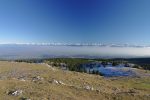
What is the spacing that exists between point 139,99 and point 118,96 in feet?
11.1

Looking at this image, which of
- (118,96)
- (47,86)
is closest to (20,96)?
(47,86)

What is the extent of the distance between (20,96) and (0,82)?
8487 mm

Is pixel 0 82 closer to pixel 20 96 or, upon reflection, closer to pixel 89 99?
pixel 20 96

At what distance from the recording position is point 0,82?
125ft

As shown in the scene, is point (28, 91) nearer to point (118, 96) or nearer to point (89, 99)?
point (89, 99)

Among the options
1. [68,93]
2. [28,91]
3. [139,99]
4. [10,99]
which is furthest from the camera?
[139,99]

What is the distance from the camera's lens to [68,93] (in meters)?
35.0

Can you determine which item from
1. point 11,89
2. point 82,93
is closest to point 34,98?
point 11,89

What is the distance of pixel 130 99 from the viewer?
37.0 metres

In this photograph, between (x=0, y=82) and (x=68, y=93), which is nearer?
(x=68, y=93)

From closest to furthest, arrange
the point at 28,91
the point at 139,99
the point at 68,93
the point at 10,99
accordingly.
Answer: the point at 10,99, the point at 28,91, the point at 68,93, the point at 139,99

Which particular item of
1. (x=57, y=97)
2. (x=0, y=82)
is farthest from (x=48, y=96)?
(x=0, y=82)

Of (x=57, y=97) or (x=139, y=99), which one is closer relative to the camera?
(x=57, y=97)

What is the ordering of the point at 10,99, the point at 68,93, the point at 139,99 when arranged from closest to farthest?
the point at 10,99 < the point at 68,93 < the point at 139,99
